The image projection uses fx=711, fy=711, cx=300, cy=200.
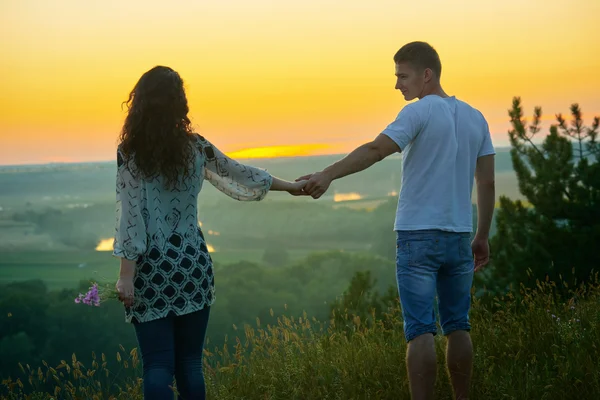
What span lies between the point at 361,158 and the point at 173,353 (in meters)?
1.35

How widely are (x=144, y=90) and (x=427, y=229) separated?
1517 millimetres

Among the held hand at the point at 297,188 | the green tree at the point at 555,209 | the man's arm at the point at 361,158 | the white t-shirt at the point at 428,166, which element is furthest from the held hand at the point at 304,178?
the green tree at the point at 555,209

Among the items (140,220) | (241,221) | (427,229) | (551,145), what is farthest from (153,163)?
(241,221)

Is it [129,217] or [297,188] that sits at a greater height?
[297,188]

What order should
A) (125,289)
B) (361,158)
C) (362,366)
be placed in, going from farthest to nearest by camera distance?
1. (362,366)
2. (361,158)
3. (125,289)

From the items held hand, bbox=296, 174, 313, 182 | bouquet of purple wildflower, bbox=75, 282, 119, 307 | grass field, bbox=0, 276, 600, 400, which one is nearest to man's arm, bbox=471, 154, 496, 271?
grass field, bbox=0, 276, 600, 400

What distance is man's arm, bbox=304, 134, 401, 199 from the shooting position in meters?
3.54

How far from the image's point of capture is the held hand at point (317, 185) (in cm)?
416

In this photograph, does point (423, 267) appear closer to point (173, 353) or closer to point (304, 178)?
point (304, 178)

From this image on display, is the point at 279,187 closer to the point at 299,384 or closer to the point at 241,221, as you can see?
the point at 299,384

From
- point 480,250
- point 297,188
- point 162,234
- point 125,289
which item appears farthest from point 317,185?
point 125,289

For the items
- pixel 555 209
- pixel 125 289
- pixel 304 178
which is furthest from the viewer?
pixel 555 209

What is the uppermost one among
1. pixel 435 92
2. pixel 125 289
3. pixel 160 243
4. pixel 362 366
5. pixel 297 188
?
pixel 435 92

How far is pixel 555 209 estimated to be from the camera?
1304cm
